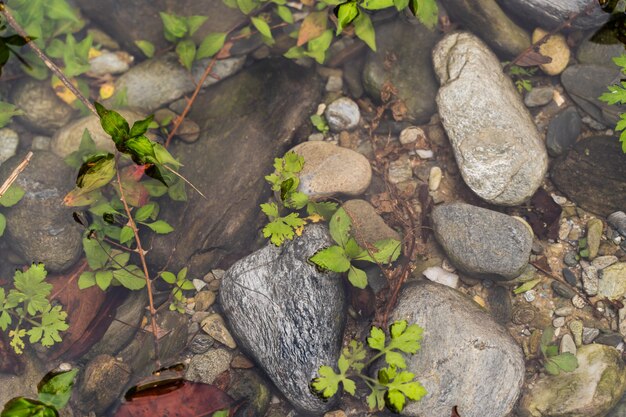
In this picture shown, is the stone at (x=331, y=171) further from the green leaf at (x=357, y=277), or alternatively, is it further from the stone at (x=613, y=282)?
the stone at (x=613, y=282)

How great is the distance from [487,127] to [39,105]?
461cm

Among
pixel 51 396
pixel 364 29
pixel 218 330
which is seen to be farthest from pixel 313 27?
pixel 51 396

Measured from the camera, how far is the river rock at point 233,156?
4906 mm

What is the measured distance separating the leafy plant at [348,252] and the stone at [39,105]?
3.26 m

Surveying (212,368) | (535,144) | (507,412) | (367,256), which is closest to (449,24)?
(535,144)

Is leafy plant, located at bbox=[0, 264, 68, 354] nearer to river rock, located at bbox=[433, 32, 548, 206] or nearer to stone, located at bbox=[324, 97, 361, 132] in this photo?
stone, located at bbox=[324, 97, 361, 132]

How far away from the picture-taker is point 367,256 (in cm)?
438

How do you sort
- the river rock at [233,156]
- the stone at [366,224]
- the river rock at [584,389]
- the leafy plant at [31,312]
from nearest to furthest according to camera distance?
the river rock at [584,389] < the leafy plant at [31,312] < the stone at [366,224] < the river rock at [233,156]

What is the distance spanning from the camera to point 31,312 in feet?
14.7

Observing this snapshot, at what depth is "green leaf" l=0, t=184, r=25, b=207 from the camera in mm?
4793

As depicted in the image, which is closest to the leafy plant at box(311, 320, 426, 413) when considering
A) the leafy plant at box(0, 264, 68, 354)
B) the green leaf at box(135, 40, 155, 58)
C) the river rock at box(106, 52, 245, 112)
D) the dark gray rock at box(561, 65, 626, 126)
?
the leafy plant at box(0, 264, 68, 354)

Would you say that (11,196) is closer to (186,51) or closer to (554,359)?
(186,51)

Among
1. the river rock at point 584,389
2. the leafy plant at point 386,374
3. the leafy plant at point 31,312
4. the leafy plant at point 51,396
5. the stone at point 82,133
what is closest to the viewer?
the leafy plant at point 51,396

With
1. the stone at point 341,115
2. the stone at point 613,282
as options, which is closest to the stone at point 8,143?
the stone at point 341,115
